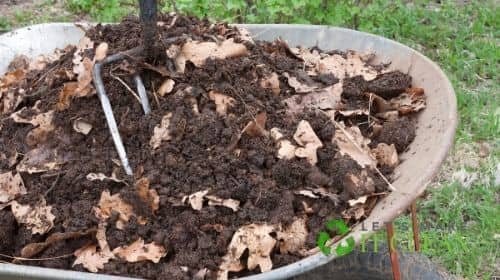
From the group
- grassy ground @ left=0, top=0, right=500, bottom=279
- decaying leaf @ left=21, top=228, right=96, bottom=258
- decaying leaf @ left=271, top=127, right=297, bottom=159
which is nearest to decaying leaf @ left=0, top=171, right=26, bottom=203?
decaying leaf @ left=21, top=228, right=96, bottom=258

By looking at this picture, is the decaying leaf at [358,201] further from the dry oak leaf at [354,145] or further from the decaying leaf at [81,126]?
the decaying leaf at [81,126]

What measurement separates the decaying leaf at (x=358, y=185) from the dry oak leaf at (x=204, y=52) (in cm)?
56

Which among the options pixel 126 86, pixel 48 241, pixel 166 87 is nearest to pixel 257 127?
pixel 166 87

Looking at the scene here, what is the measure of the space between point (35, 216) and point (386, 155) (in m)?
0.97

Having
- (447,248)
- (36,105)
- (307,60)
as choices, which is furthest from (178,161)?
(447,248)

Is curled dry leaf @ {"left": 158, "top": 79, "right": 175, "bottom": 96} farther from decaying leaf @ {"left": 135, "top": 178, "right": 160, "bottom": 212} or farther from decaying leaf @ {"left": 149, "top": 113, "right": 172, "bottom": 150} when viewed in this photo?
decaying leaf @ {"left": 135, "top": 178, "right": 160, "bottom": 212}

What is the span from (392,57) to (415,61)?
5.1 inches

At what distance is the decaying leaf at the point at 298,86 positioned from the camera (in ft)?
6.57

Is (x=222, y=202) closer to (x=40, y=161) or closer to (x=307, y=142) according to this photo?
(x=307, y=142)

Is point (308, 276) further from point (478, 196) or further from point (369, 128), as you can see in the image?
point (478, 196)

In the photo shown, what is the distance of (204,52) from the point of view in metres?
1.98

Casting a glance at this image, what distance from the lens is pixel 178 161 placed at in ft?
5.69

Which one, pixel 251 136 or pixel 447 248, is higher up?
pixel 251 136

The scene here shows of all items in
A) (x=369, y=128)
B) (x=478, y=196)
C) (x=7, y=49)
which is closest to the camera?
(x=369, y=128)
